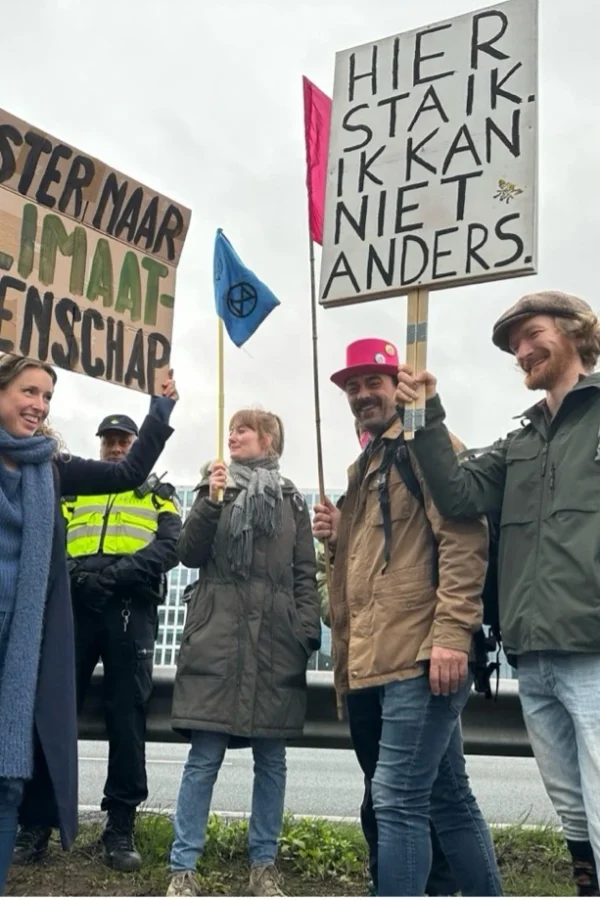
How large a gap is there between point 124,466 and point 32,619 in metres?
0.83

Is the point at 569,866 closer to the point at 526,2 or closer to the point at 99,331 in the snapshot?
the point at 99,331

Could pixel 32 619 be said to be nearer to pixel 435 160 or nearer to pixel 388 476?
pixel 388 476

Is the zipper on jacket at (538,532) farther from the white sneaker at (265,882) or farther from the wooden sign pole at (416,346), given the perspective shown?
the white sneaker at (265,882)

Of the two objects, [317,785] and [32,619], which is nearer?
[32,619]

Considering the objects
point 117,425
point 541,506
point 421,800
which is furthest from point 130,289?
point 421,800

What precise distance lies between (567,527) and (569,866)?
6.94 feet

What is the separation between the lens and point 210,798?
4109 mm

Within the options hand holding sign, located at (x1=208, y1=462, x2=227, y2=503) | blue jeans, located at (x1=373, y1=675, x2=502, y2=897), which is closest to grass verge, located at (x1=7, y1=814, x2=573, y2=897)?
blue jeans, located at (x1=373, y1=675, x2=502, y2=897)

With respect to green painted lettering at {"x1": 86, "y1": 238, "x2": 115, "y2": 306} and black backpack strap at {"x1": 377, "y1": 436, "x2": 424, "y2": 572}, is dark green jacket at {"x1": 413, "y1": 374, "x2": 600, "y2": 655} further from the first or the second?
green painted lettering at {"x1": 86, "y1": 238, "x2": 115, "y2": 306}

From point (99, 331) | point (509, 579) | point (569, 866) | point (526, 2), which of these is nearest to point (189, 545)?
point (99, 331)

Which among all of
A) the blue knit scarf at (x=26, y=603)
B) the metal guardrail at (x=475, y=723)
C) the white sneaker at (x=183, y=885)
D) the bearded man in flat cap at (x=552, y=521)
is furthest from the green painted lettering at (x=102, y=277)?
the white sneaker at (x=183, y=885)

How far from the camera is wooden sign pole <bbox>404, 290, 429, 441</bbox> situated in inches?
135

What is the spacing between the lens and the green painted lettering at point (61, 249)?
154 inches

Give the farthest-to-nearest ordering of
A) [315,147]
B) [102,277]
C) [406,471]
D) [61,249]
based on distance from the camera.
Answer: [315,147] < [102,277] < [61,249] < [406,471]
